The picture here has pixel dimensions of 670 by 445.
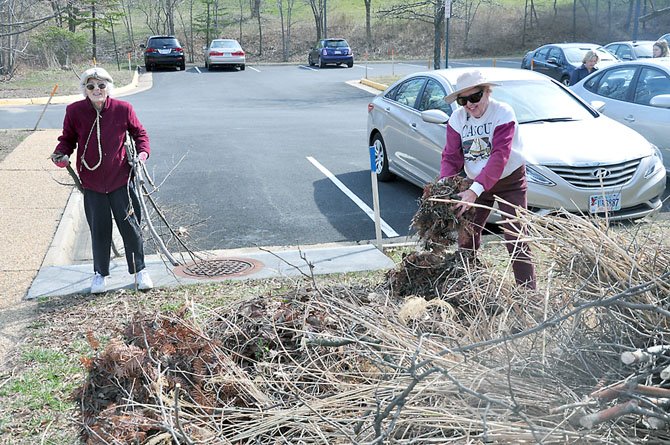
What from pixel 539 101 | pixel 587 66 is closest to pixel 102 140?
pixel 539 101

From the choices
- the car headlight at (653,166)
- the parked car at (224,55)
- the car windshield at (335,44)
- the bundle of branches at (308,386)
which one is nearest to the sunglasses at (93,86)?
the bundle of branches at (308,386)

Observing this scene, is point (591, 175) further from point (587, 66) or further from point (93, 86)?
point (587, 66)

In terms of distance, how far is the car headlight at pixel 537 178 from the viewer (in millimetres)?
7250

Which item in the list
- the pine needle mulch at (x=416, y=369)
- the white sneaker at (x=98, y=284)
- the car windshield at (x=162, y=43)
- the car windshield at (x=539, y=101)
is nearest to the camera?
the pine needle mulch at (x=416, y=369)

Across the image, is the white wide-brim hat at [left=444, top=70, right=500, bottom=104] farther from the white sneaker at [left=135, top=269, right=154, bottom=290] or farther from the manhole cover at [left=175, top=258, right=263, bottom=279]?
the white sneaker at [left=135, top=269, right=154, bottom=290]

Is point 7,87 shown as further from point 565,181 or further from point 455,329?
point 455,329

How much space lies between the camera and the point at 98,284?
6023 millimetres

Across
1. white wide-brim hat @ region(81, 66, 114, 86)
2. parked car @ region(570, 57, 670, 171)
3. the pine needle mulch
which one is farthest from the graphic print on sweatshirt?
parked car @ region(570, 57, 670, 171)

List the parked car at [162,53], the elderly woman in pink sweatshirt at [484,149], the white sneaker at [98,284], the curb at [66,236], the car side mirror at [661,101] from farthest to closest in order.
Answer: the parked car at [162,53]
the car side mirror at [661,101]
the curb at [66,236]
the white sneaker at [98,284]
the elderly woman in pink sweatshirt at [484,149]

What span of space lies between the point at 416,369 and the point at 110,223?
4333mm

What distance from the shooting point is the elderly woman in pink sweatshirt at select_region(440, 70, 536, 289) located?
486 cm

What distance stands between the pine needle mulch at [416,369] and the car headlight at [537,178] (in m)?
3.78

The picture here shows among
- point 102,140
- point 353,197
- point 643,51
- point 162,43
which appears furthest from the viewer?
point 162,43

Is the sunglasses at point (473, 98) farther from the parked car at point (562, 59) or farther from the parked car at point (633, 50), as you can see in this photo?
the parked car at point (633, 50)
